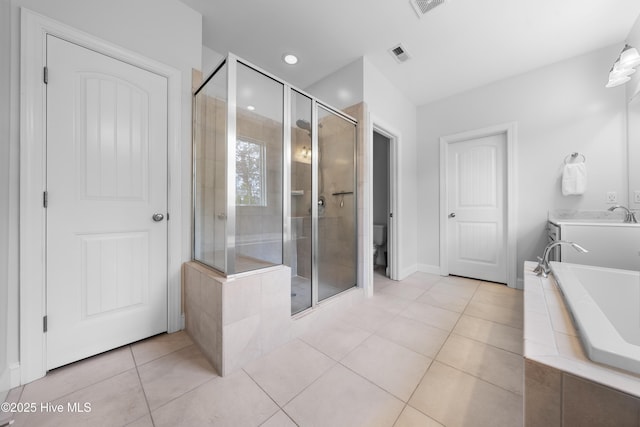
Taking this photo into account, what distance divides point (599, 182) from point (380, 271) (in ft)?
8.41

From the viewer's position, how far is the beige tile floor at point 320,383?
101 centimetres

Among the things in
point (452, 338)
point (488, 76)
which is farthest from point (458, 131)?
point (452, 338)

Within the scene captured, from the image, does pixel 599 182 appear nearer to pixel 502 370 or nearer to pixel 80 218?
pixel 502 370

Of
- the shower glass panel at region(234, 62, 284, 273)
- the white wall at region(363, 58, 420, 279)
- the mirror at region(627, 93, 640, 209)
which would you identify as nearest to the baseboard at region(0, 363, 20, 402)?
the shower glass panel at region(234, 62, 284, 273)

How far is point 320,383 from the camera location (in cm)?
121

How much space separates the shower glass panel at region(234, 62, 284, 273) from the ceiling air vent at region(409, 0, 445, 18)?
1242 mm

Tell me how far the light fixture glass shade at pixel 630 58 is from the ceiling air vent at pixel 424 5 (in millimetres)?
1496

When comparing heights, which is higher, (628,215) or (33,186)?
(33,186)

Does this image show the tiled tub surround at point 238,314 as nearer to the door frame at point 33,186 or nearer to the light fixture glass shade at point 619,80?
the door frame at point 33,186

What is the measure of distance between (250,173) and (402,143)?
2325mm

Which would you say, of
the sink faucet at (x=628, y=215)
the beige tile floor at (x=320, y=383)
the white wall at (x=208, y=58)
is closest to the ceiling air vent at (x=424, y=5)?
the white wall at (x=208, y=58)

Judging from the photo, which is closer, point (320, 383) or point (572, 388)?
point (572, 388)

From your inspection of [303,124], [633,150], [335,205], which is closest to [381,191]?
[335,205]

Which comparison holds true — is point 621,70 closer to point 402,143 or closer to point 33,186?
point 402,143
